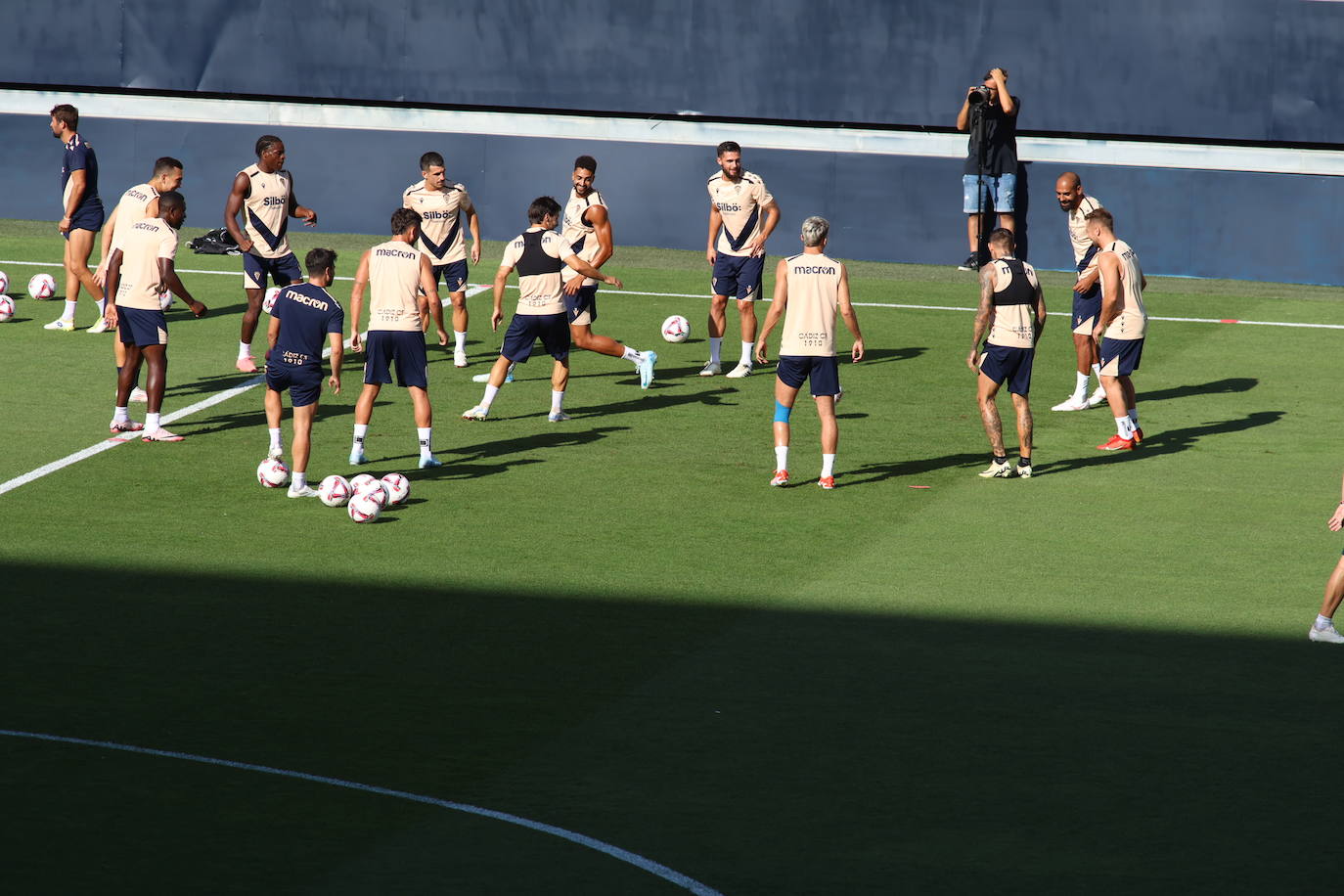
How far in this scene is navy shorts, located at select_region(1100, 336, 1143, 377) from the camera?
56.6 feet

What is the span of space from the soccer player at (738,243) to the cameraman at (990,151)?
9578mm

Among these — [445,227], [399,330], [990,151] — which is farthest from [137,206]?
[990,151]

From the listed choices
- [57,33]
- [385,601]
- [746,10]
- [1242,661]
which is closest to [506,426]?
[385,601]

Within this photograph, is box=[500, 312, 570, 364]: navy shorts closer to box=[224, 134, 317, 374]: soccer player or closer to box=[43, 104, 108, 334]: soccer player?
box=[224, 134, 317, 374]: soccer player

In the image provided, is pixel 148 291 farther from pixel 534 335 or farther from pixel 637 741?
pixel 637 741

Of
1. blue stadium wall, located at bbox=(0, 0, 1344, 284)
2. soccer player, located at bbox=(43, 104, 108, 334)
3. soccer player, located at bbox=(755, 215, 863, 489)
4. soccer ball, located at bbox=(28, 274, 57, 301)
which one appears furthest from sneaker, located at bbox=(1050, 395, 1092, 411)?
soccer ball, located at bbox=(28, 274, 57, 301)

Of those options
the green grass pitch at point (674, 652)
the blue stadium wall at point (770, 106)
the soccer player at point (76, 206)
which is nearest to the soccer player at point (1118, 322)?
the green grass pitch at point (674, 652)

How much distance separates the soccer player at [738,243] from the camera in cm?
2025

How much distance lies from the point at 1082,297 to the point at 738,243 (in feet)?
12.9

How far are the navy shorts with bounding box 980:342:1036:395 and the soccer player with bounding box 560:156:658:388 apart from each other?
4616 millimetres

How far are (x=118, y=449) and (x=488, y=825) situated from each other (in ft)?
30.2

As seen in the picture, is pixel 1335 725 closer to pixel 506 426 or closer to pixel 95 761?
pixel 95 761

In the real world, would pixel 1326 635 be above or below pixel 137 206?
below

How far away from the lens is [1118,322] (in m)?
17.4
